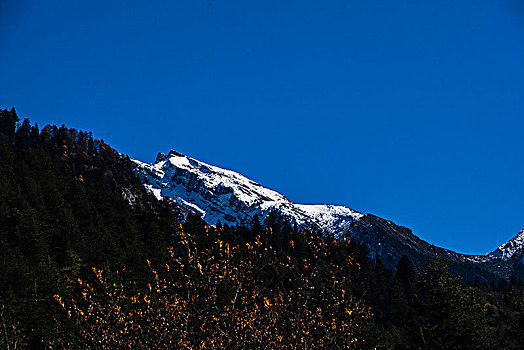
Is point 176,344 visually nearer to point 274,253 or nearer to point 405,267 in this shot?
point 274,253

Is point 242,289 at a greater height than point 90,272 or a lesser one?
lesser

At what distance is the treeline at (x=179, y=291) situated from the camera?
13211 mm

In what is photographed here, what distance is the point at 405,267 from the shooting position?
121 meters

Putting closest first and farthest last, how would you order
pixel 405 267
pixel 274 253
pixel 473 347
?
pixel 274 253 → pixel 473 347 → pixel 405 267

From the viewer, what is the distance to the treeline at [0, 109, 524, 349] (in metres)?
13.2

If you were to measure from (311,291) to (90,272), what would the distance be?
35.4 metres

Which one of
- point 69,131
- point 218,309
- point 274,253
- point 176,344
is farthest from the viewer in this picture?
point 69,131

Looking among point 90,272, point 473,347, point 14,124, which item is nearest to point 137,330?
point 473,347

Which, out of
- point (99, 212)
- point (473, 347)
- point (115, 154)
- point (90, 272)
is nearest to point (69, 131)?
point (115, 154)

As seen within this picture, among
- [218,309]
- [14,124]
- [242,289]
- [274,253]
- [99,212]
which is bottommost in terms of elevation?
[218,309]

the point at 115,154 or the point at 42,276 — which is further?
the point at 115,154

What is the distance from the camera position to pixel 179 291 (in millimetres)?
14211

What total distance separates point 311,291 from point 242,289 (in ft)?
7.34

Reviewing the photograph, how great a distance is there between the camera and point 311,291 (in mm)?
13523
